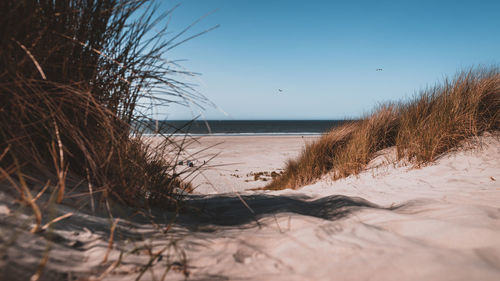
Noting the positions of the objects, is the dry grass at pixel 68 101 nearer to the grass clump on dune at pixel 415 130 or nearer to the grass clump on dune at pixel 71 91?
the grass clump on dune at pixel 71 91

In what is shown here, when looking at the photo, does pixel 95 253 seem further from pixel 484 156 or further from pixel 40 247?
pixel 484 156

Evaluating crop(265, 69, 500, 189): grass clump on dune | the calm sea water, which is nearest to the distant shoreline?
the calm sea water

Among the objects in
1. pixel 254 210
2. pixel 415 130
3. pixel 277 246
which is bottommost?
pixel 254 210

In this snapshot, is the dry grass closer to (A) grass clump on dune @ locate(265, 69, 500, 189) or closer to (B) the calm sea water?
(B) the calm sea water

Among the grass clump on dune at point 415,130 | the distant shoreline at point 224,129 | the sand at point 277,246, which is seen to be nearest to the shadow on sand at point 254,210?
the sand at point 277,246

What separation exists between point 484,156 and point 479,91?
992 millimetres

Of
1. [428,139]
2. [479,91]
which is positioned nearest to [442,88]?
[479,91]

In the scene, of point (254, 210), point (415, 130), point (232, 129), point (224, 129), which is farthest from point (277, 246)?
point (224, 129)

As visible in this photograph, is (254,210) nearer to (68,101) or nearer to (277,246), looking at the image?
(277,246)

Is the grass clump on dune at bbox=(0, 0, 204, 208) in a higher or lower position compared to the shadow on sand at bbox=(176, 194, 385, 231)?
higher

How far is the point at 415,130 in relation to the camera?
3416 millimetres

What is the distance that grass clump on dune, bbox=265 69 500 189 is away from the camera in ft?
10.3

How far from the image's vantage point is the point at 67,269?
75 centimetres

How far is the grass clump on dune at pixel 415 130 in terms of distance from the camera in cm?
314
